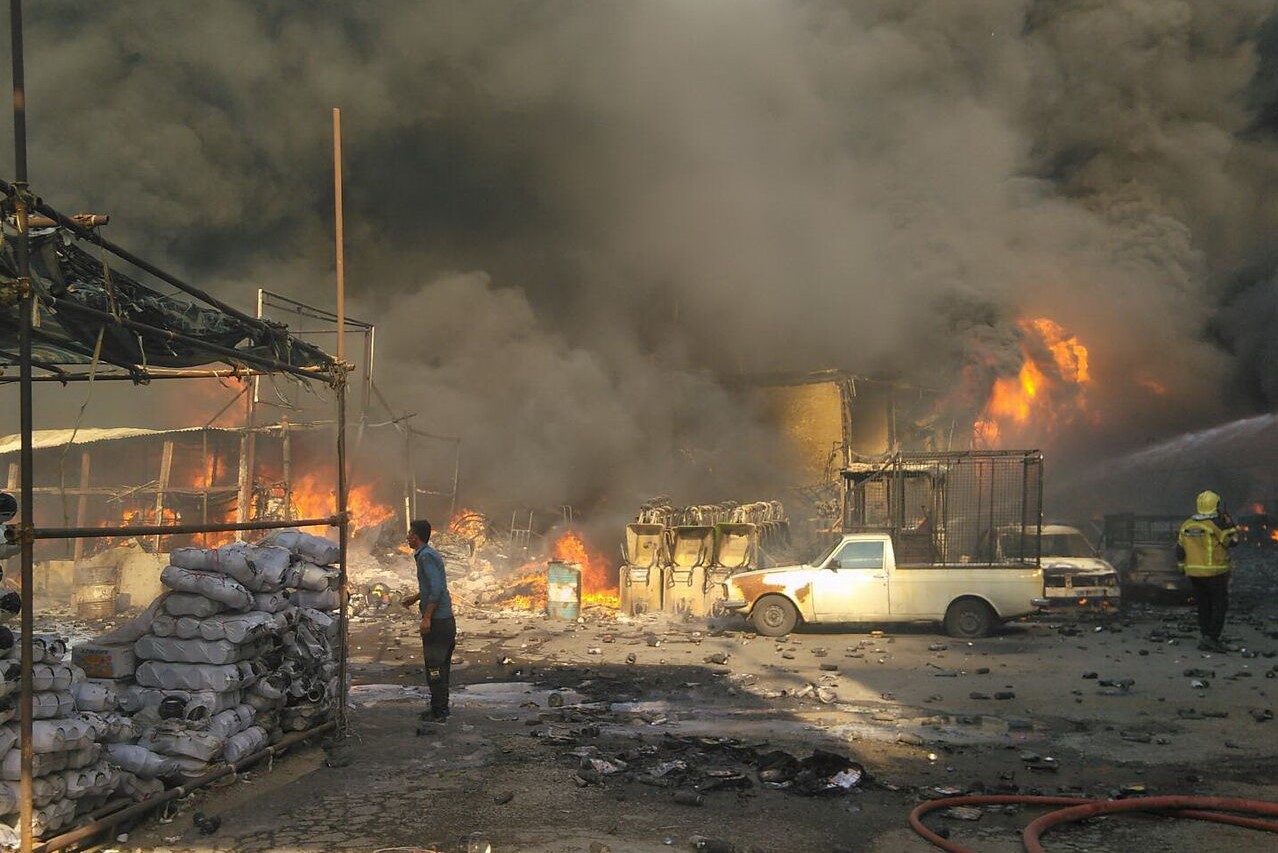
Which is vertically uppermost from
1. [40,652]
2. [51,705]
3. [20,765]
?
[40,652]

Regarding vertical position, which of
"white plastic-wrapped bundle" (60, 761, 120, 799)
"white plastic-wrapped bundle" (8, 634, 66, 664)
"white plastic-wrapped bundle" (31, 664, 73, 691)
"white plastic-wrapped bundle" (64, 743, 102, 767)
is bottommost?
"white plastic-wrapped bundle" (60, 761, 120, 799)

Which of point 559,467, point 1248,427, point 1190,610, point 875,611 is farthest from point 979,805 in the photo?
point 1248,427

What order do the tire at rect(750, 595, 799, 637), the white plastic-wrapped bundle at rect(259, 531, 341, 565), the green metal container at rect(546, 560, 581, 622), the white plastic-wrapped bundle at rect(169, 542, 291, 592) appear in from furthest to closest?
the green metal container at rect(546, 560, 581, 622)
the tire at rect(750, 595, 799, 637)
the white plastic-wrapped bundle at rect(259, 531, 341, 565)
the white plastic-wrapped bundle at rect(169, 542, 291, 592)

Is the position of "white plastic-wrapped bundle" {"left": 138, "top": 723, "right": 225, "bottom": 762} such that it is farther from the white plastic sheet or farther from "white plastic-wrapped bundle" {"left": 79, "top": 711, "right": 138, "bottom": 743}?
the white plastic sheet

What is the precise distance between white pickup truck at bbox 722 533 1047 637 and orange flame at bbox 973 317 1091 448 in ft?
57.1

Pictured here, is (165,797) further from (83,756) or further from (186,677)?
(186,677)

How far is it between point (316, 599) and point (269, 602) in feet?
2.82

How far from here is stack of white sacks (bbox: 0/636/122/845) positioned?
428 centimetres

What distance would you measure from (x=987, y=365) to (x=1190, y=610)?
13961 mm

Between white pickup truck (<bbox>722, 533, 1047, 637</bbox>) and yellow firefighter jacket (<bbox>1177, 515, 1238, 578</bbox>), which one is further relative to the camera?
white pickup truck (<bbox>722, 533, 1047, 637</bbox>)

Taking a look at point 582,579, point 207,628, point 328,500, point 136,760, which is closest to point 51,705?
point 136,760

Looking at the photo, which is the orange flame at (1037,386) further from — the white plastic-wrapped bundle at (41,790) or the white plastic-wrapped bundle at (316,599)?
the white plastic-wrapped bundle at (41,790)

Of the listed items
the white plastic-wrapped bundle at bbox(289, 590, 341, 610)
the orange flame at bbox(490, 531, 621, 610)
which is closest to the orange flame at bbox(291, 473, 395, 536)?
the orange flame at bbox(490, 531, 621, 610)

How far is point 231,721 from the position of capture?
231 inches
